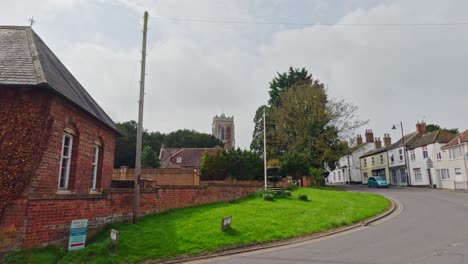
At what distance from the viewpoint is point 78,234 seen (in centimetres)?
1027

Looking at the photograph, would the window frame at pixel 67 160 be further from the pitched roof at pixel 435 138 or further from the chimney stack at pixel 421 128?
the chimney stack at pixel 421 128

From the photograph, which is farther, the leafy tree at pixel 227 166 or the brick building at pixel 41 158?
the leafy tree at pixel 227 166

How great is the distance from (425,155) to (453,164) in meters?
5.48

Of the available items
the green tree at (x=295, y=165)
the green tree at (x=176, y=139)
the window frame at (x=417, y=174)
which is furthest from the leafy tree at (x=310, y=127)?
the green tree at (x=176, y=139)

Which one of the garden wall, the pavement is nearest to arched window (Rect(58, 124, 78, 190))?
the garden wall

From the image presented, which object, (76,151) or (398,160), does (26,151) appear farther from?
(398,160)

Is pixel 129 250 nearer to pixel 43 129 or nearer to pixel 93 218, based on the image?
pixel 93 218

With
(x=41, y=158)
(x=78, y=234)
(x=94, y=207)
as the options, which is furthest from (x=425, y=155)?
(x=41, y=158)

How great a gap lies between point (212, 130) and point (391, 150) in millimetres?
65153

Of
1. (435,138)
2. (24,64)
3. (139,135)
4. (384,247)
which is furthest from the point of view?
(435,138)

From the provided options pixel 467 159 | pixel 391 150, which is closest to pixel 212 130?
pixel 391 150

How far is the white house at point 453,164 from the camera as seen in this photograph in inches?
1363

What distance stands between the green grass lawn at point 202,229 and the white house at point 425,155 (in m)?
28.0

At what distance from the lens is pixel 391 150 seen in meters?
50.8
